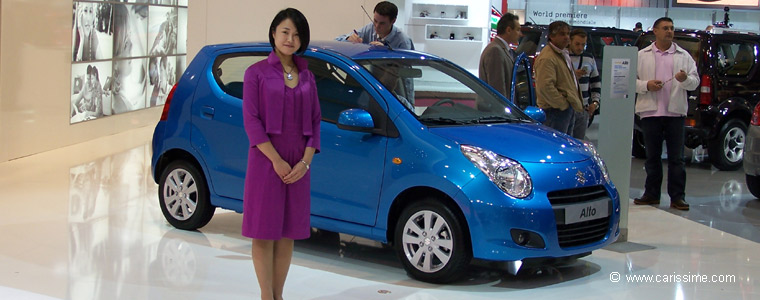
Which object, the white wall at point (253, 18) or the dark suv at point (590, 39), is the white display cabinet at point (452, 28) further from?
the white wall at point (253, 18)

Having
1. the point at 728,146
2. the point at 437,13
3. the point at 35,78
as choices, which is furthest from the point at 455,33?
the point at 35,78

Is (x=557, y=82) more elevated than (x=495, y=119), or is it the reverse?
(x=557, y=82)

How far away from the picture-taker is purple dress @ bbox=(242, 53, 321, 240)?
4.35m

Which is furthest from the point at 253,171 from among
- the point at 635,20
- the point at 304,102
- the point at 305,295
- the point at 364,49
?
the point at 635,20

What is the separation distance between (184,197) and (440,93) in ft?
6.53

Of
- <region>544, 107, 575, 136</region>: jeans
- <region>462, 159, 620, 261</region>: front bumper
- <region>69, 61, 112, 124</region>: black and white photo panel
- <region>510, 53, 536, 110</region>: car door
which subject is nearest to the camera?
<region>462, 159, 620, 261</region>: front bumper

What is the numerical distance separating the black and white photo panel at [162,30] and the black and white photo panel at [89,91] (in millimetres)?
1731

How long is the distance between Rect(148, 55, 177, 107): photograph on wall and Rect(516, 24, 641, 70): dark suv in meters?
5.67

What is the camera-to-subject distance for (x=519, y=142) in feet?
18.1

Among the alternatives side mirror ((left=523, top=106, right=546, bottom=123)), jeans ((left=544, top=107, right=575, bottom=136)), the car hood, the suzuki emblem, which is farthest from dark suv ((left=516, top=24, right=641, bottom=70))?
the suzuki emblem

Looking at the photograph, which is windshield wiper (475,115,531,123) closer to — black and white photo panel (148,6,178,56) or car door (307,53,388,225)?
car door (307,53,388,225)

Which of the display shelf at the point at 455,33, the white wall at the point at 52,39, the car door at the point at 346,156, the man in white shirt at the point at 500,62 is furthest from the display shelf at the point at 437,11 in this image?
the car door at the point at 346,156

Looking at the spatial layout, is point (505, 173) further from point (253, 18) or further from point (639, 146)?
point (639, 146)

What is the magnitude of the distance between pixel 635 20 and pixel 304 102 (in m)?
19.0
